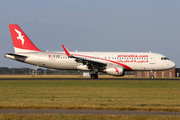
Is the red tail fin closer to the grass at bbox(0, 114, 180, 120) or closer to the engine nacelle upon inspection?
the engine nacelle

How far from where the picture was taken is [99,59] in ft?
138

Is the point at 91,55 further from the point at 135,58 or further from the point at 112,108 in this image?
the point at 112,108

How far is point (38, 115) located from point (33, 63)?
32124mm

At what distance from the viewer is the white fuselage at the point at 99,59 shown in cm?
4193

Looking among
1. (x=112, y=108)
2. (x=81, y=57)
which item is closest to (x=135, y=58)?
(x=81, y=57)

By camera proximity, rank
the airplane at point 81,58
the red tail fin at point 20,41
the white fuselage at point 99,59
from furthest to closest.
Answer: the red tail fin at point 20,41 → the white fuselage at point 99,59 → the airplane at point 81,58

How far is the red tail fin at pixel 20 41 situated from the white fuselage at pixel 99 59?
0.93 m

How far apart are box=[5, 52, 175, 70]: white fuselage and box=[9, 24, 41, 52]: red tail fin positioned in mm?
930

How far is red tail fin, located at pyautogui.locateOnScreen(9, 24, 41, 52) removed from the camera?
141 ft

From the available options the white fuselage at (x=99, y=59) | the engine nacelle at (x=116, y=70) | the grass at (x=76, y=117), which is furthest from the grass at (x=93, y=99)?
the white fuselage at (x=99, y=59)

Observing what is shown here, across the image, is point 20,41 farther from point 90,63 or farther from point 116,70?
point 116,70

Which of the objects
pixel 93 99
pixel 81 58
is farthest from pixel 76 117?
pixel 81 58

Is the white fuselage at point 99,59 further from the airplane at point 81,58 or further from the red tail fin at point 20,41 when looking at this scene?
the red tail fin at point 20,41

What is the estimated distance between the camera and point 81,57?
42344mm
